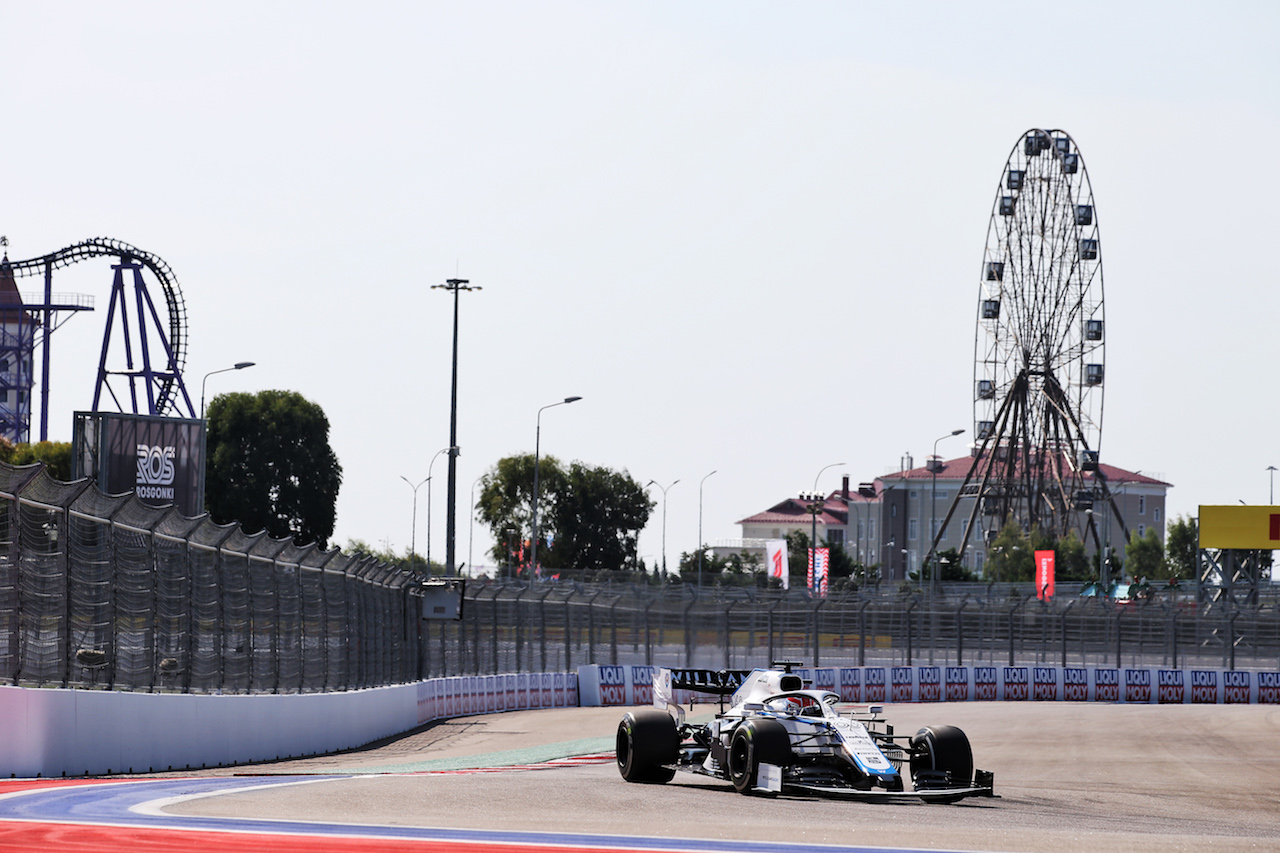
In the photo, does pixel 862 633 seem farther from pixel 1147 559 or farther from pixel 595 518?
pixel 1147 559

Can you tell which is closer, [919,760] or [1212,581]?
[919,760]

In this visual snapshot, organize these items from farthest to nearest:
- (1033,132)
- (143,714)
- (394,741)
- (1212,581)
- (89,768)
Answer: (1033,132), (1212,581), (394,741), (143,714), (89,768)

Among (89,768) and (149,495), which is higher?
(149,495)

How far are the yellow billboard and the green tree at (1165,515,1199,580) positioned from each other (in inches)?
2157

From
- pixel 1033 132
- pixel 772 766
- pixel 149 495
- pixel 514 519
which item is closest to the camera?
pixel 772 766

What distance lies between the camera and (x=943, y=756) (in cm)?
1442

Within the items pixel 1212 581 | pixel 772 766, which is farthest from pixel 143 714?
pixel 1212 581

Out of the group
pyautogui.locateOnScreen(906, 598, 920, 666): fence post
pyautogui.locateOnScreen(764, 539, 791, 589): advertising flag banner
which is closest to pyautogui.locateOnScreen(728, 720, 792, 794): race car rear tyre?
pyautogui.locateOnScreen(906, 598, 920, 666): fence post

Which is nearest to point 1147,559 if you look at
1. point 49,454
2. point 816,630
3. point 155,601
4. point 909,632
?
point 49,454

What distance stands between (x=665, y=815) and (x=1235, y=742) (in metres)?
19.3

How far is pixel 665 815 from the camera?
38.0 ft

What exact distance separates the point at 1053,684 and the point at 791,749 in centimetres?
3349

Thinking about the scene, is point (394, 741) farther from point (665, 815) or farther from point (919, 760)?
point (665, 815)

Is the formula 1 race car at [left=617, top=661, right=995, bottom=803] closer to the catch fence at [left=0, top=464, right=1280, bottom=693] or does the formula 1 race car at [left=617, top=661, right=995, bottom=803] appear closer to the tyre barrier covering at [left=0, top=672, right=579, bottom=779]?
the tyre barrier covering at [left=0, top=672, right=579, bottom=779]
